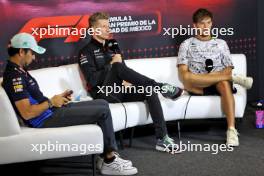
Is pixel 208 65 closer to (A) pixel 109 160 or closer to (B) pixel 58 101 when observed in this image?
(A) pixel 109 160

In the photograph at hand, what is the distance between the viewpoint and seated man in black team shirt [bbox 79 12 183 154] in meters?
4.50

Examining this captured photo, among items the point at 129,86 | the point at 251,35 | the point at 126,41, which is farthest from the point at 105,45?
the point at 251,35

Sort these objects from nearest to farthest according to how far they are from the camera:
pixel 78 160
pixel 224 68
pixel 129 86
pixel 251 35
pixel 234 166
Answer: pixel 234 166, pixel 78 160, pixel 129 86, pixel 224 68, pixel 251 35

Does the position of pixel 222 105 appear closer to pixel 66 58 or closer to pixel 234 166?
pixel 234 166

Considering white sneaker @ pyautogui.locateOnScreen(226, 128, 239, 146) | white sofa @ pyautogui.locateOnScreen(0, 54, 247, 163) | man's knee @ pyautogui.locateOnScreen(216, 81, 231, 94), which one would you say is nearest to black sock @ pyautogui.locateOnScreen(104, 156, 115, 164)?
white sofa @ pyautogui.locateOnScreen(0, 54, 247, 163)

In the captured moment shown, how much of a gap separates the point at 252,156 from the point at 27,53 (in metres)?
1.98

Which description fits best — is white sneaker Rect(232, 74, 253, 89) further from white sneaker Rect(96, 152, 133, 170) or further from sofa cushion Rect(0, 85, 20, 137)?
sofa cushion Rect(0, 85, 20, 137)

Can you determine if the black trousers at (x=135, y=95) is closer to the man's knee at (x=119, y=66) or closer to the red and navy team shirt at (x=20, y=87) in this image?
the man's knee at (x=119, y=66)

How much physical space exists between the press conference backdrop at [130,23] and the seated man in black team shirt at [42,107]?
1252 millimetres

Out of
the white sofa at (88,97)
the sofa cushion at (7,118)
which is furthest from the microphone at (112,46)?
the sofa cushion at (7,118)

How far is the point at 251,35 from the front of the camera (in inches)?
246

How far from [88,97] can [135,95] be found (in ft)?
1.41

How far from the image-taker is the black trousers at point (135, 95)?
14.8 feet

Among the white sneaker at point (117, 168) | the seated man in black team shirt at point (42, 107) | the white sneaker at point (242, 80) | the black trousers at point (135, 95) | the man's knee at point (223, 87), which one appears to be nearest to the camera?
the seated man in black team shirt at point (42, 107)
